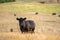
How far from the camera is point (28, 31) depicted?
18.9 meters

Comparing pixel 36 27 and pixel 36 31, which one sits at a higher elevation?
pixel 36 31

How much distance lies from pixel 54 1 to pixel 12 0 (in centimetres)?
984

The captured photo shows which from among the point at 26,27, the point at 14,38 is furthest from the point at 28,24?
the point at 14,38

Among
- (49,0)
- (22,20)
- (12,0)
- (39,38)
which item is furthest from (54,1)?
(39,38)

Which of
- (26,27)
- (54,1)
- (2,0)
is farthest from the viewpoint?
(54,1)

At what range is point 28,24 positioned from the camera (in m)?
18.9

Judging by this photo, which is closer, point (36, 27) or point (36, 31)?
point (36, 31)

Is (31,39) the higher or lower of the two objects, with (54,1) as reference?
higher

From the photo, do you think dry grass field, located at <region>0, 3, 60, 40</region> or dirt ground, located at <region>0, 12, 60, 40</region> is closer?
dirt ground, located at <region>0, 12, 60, 40</region>

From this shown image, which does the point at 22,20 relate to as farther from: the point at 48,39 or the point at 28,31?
the point at 48,39

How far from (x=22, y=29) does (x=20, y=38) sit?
477 centimetres

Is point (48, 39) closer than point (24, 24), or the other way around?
point (48, 39)

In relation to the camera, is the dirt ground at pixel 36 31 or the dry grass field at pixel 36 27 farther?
the dry grass field at pixel 36 27

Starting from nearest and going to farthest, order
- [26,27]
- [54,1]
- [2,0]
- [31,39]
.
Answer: [31,39] < [26,27] < [2,0] < [54,1]
